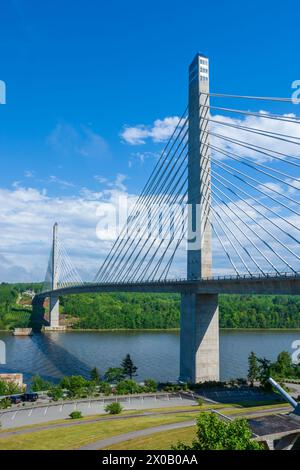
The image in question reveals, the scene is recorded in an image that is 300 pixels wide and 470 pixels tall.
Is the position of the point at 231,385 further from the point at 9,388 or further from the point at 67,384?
the point at 9,388

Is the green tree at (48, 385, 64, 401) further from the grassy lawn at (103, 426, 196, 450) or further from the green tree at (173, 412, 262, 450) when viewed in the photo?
the green tree at (173, 412, 262, 450)

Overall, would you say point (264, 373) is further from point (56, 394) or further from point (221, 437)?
point (221, 437)

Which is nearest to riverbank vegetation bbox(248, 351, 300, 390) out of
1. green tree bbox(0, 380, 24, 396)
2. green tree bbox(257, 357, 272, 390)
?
green tree bbox(257, 357, 272, 390)

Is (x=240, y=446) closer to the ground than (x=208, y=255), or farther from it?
closer to the ground

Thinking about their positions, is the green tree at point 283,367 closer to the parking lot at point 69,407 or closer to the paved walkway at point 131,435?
the parking lot at point 69,407

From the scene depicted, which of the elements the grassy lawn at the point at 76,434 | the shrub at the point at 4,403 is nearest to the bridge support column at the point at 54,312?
the shrub at the point at 4,403

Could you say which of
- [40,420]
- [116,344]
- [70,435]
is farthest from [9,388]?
[116,344]
